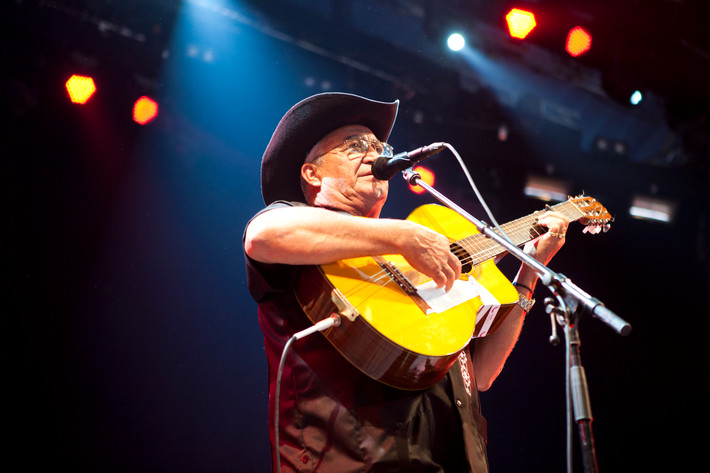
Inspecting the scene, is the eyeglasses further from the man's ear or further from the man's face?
the man's ear

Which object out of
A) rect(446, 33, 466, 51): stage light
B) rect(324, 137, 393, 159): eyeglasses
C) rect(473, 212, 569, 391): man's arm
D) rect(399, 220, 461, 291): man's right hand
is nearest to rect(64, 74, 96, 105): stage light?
rect(324, 137, 393, 159): eyeglasses

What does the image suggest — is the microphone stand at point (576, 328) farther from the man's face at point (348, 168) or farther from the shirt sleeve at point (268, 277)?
the man's face at point (348, 168)

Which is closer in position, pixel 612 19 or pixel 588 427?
pixel 588 427

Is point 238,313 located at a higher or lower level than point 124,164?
lower

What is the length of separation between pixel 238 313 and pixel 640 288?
4.30m

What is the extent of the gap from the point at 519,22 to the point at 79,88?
14.0 ft

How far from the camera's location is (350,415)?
2.06 m

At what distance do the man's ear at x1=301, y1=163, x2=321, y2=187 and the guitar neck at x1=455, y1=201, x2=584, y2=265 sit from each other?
0.81 meters

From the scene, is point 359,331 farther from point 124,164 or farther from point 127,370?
point 124,164

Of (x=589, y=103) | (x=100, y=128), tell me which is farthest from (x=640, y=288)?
(x=100, y=128)

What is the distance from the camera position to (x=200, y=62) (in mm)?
4648

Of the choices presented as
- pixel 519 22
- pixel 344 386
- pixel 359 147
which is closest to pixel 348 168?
pixel 359 147

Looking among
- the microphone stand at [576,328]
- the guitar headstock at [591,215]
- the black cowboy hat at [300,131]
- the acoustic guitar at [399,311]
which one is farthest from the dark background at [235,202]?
the microphone stand at [576,328]

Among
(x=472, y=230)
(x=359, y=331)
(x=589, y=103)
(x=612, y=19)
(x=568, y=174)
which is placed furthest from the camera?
(x=589, y=103)
